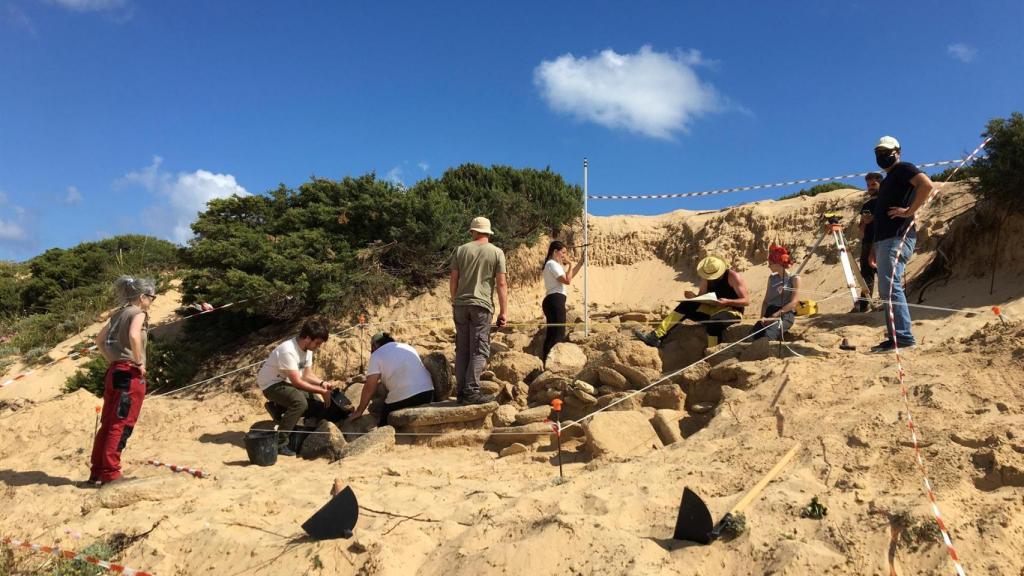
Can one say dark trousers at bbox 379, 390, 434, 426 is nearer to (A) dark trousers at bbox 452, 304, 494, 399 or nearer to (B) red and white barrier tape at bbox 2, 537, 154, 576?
(A) dark trousers at bbox 452, 304, 494, 399

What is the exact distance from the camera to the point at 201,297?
35.2 feet

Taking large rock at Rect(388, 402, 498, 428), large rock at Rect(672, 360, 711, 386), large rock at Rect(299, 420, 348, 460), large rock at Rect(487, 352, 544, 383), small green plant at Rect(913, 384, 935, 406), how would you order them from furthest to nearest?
large rock at Rect(487, 352, 544, 383) < large rock at Rect(388, 402, 498, 428) < large rock at Rect(299, 420, 348, 460) < large rock at Rect(672, 360, 711, 386) < small green plant at Rect(913, 384, 935, 406)

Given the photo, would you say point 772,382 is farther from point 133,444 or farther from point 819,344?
point 133,444

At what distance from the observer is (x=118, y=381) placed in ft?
15.5

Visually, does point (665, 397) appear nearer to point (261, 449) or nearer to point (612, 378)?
point (612, 378)

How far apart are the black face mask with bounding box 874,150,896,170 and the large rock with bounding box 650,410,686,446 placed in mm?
2786

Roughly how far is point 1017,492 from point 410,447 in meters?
4.31

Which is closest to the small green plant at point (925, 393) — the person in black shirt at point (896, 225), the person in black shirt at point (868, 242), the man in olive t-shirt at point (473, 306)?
the person in black shirt at point (896, 225)

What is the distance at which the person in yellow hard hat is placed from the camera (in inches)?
258

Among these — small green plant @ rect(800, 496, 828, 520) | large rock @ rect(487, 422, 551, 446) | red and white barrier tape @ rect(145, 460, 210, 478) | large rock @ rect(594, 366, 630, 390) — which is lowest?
red and white barrier tape @ rect(145, 460, 210, 478)

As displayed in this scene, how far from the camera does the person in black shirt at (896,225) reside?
5062mm

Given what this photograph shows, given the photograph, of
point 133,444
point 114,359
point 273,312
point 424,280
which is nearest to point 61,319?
point 273,312

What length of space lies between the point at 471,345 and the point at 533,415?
900 millimetres

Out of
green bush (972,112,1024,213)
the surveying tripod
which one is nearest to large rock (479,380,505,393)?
the surveying tripod
